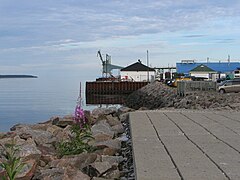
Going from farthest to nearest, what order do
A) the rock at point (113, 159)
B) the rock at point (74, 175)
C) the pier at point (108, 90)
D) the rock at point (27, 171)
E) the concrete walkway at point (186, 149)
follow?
the pier at point (108, 90) < the rock at point (113, 159) < the rock at point (27, 171) < the rock at point (74, 175) < the concrete walkway at point (186, 149)

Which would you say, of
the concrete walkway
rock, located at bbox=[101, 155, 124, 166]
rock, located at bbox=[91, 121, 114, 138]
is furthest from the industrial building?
rock, located at bbox=[101, 155, 124, 166]

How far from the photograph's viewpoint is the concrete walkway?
495 cm

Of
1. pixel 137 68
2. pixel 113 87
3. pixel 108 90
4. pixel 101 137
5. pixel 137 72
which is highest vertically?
pixel 137 68

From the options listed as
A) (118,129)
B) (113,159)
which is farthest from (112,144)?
(118,129)

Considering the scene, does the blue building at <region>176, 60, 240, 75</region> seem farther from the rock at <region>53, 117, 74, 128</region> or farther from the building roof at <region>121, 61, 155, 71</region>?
the rock at <region>53, 117, 74, 128</region>

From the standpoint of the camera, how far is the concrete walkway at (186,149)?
495 centimetres

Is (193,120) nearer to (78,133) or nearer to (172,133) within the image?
(172,133)

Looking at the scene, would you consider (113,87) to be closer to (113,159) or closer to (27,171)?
(113,159)

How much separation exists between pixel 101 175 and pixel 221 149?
1.65 metres

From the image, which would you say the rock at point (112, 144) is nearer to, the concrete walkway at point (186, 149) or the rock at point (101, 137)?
the concrete walkway at point (186, 149)

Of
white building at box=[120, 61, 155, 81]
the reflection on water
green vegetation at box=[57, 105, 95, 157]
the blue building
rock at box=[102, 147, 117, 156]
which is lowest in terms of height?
the reflection on water

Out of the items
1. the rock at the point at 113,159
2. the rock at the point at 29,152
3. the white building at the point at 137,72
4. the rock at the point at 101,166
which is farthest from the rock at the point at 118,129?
the white building at the point at 137,72

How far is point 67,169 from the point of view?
610cm

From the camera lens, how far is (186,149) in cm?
631
